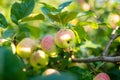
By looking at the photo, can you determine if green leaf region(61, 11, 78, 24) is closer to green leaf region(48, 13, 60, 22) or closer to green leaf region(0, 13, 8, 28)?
green leaf region(48, 13, 60, 22)

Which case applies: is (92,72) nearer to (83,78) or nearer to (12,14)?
(83,78)

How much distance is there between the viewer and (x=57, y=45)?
3.58ft

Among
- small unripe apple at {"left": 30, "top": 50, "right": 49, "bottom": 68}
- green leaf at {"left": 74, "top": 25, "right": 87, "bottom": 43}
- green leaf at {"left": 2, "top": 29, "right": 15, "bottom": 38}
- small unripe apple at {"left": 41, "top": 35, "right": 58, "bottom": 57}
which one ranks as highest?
green leaf at {"left": 2, "top": 29, "right": 15, "bottom": 38}

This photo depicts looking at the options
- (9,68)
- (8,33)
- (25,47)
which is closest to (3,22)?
(8,33)

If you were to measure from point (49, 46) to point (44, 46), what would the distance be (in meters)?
0.03

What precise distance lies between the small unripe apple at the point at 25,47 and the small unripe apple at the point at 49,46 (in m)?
0.04

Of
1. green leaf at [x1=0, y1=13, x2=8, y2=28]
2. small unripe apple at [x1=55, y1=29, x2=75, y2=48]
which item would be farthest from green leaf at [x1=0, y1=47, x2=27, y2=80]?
green leaf at [x1=0, y1=13, x2=8, y2=28]

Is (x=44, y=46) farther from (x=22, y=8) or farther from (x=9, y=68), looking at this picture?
(x=9, y=68)

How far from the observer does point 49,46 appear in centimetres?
105

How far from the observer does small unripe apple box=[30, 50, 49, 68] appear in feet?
3.44

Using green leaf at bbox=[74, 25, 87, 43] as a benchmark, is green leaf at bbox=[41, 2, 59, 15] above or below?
above

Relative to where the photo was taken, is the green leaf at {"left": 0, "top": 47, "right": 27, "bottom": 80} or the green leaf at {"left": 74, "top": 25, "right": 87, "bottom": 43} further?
the green leaf at {"left": 74, "top": 25, "right": 87, "bottom": 43}

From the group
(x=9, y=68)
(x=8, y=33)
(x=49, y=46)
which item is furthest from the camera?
(x=8, y=33)

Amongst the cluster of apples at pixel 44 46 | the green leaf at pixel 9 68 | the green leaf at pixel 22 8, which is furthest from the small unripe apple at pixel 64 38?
the green leaf at pixel 9 68
